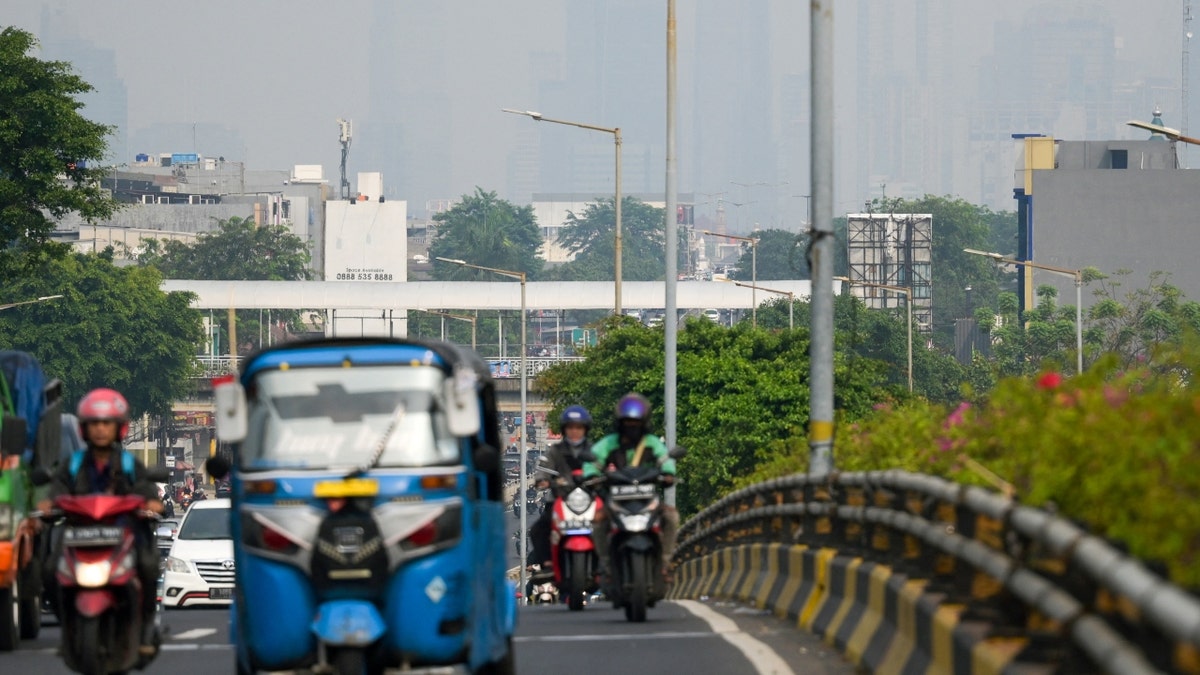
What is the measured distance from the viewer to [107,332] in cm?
9344

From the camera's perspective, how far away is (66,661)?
10.7 m

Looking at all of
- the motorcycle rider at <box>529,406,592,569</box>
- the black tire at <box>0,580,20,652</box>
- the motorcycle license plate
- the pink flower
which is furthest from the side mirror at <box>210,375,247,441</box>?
the motorcycle rider at <box>529,406,592,569</box>

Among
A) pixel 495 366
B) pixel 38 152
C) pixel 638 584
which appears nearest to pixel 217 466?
pixel 638 584

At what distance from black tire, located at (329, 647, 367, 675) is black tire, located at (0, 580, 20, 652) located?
221 inches

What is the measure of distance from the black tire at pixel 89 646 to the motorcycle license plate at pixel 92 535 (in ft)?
1.25

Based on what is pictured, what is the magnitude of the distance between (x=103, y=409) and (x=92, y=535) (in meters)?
0.70

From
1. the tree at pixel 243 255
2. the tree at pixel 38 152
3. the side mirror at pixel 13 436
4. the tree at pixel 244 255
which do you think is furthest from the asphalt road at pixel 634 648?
the tree at pixel 243 255

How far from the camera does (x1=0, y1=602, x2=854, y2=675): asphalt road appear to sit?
12.2 meters

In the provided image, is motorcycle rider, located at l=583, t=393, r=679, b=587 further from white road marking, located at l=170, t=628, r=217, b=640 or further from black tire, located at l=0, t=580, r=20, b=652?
black tire, located at l=0, t=580, r=20, b=652

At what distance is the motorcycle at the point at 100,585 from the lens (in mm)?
10594

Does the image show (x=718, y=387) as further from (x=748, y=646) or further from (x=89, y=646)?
(x=89, y=646)

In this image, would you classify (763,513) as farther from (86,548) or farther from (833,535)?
(86,548)

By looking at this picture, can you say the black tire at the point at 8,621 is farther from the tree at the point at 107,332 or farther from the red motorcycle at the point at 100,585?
the tree at the point at 107,332

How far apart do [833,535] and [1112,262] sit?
100446 mm
